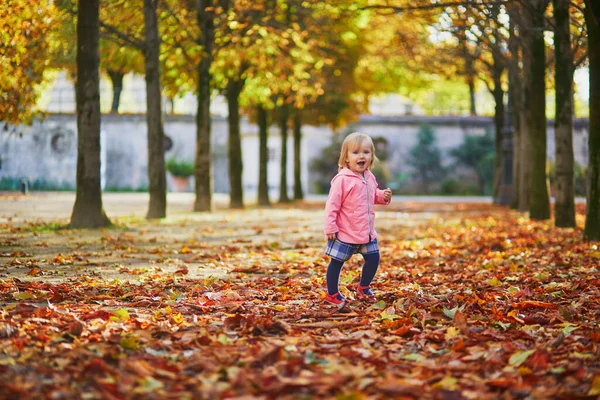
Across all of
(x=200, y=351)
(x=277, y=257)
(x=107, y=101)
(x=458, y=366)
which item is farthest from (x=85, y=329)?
(x=107, y=101)

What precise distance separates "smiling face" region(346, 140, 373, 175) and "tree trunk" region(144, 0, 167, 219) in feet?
37.4

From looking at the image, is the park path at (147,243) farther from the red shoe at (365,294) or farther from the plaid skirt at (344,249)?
the plaid skirt at (344,249)

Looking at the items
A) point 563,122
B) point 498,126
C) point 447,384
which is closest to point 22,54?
point 563,122

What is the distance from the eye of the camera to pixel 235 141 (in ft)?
84.9

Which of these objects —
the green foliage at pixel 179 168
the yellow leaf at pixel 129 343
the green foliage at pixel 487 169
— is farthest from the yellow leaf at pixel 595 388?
the green foliage at pixel 487 169

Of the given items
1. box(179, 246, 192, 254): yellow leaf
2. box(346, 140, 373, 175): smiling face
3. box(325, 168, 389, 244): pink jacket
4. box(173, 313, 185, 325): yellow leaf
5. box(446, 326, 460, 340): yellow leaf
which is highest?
box(346, 140, 373, 175): smiling face

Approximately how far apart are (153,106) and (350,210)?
11932 millimetres

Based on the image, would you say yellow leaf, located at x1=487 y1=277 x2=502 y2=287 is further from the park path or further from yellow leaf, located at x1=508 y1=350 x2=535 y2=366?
yellow leaf, located at x1=508 y1=350 x2=535 y2=366

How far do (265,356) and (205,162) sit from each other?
17486 millimetres

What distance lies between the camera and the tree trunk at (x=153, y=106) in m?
17.9

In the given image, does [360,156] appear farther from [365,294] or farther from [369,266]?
[365,294]

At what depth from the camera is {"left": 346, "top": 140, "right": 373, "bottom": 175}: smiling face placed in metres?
6.96

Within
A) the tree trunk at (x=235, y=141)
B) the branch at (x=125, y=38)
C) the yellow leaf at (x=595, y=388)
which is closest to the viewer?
the yellow leaf at (x=595, y=388)

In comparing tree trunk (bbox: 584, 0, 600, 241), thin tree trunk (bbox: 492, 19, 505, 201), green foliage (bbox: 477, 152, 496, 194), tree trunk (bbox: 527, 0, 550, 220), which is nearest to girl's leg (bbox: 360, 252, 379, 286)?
tree trunk (bbox: 584, 0, 600, 241)
